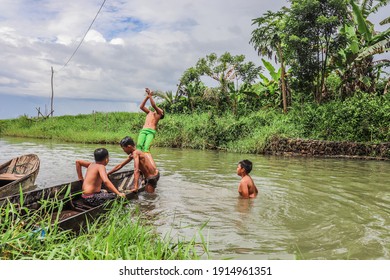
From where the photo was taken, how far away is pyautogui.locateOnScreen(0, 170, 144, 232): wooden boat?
4.10m

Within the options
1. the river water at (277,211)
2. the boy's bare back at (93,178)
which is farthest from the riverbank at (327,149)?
the boy's bare back at (93,178)

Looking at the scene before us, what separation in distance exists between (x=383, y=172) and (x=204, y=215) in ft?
25.2

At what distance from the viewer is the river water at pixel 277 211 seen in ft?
14.2

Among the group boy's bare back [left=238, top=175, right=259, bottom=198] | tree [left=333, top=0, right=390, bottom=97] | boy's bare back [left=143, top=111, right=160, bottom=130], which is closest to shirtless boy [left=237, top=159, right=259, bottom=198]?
boy's bare back [left=238, top=175, right=259, bottom=198]

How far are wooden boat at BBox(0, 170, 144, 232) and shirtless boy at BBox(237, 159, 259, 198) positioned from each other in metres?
1.84

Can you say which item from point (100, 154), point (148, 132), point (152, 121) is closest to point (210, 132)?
point (152, 121)

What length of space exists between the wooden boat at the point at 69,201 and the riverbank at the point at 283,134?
10601 millimetres

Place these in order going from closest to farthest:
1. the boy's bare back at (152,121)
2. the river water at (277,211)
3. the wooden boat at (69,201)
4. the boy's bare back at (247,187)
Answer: the wooden boat at (69,201)
the river water at (277,211)
the boy's bare back at (247,187)
the boy's bare back at (152,121)

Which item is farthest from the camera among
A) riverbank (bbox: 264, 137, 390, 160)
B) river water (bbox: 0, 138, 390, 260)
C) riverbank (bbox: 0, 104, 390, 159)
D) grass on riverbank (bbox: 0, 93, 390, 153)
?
grass on riverbank (bbox: 0, 93, 390, 153)

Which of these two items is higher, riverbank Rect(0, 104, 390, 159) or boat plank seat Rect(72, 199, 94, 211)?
riverbank Rect(0, 104, 390, 159)

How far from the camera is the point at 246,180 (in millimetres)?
6719

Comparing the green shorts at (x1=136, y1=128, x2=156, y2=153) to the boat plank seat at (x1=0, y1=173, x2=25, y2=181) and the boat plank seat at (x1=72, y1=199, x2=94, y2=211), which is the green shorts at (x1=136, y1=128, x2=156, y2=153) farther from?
the boat plank seat at (x1=0, y1=173, x2=25, y2=181)

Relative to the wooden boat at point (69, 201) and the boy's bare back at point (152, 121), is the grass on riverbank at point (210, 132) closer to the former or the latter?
the boy's bare back at point (152, 121)

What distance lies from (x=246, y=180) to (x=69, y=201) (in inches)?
121
